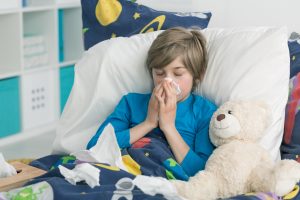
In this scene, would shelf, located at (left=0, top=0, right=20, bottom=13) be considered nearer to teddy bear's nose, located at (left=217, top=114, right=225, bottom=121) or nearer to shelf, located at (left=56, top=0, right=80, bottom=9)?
shelf, located at (left=56, top=0, right=80, bottom=9)

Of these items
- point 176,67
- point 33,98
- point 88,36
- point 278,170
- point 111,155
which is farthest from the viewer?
point 33,98

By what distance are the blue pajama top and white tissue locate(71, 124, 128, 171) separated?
0.08 metres

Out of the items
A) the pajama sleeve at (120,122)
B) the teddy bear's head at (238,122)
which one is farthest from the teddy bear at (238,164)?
the pajama sleeve at (120,122)

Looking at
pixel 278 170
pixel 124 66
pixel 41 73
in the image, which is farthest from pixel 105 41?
pixel 41 73

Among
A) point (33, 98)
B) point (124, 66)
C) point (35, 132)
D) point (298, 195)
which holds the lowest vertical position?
point (35, 132)

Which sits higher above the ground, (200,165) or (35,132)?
(200,165)

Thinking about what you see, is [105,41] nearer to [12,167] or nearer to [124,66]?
[124,66]

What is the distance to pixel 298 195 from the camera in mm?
1320

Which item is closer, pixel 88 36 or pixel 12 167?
pixel 12 167

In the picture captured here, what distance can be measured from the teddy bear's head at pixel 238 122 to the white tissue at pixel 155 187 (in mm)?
242

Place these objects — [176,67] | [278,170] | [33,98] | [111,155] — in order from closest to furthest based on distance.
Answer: [278,170] < [111,155] < [176,67] < [33,98]

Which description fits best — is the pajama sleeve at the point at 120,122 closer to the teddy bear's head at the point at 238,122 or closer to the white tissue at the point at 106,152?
the white tissue at the point at 106,152

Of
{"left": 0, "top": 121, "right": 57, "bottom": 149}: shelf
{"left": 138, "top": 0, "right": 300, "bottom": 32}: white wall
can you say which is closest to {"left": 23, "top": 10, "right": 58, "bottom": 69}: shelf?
{"left": 0, "top": 121, "right": 57, "bottom": 149}: shelf

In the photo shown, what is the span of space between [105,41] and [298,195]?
2.57 feet
